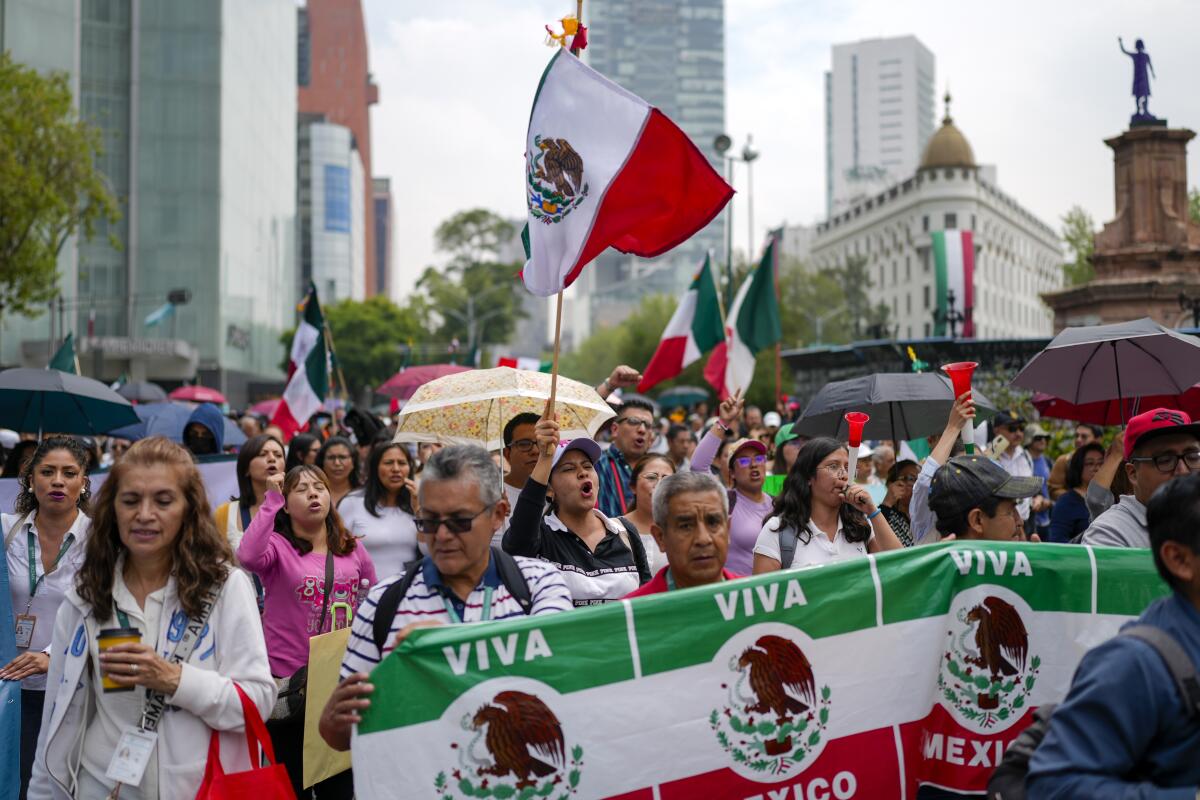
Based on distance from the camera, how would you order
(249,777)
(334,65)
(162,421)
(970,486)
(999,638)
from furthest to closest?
1. (334,65)
2. (162,421)
3. (970,486)
4. (999,638)
5. (249,777)

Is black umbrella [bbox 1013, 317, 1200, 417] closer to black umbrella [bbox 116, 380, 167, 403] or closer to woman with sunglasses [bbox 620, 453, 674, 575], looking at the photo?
woman with sunglasses [bbox 620, 453, 674, 575]

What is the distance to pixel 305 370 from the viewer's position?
47.9 feet

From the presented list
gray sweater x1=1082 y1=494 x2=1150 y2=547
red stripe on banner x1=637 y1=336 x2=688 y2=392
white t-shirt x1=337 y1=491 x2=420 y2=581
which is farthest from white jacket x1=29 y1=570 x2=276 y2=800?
red stripe on banner x1=637 y1=336 x2=688 y2=392

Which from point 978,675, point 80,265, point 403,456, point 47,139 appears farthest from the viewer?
point 80,265

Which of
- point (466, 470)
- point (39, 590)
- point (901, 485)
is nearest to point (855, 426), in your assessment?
point (901, 485)

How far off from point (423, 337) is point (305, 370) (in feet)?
223

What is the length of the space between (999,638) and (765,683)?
84 cm

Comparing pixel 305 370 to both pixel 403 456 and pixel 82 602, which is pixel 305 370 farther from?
pixel 82 602

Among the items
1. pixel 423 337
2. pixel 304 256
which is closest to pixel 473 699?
pixel 423 337

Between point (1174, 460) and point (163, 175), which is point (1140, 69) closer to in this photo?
point (1174, 460)

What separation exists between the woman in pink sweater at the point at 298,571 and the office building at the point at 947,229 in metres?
80.0

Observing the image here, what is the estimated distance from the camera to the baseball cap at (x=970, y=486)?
14.4ft

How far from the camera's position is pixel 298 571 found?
17.3 feet

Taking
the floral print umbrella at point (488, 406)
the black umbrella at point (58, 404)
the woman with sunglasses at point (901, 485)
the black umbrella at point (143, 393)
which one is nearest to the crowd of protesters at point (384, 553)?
the floral print umbrella at point (488, 406)
